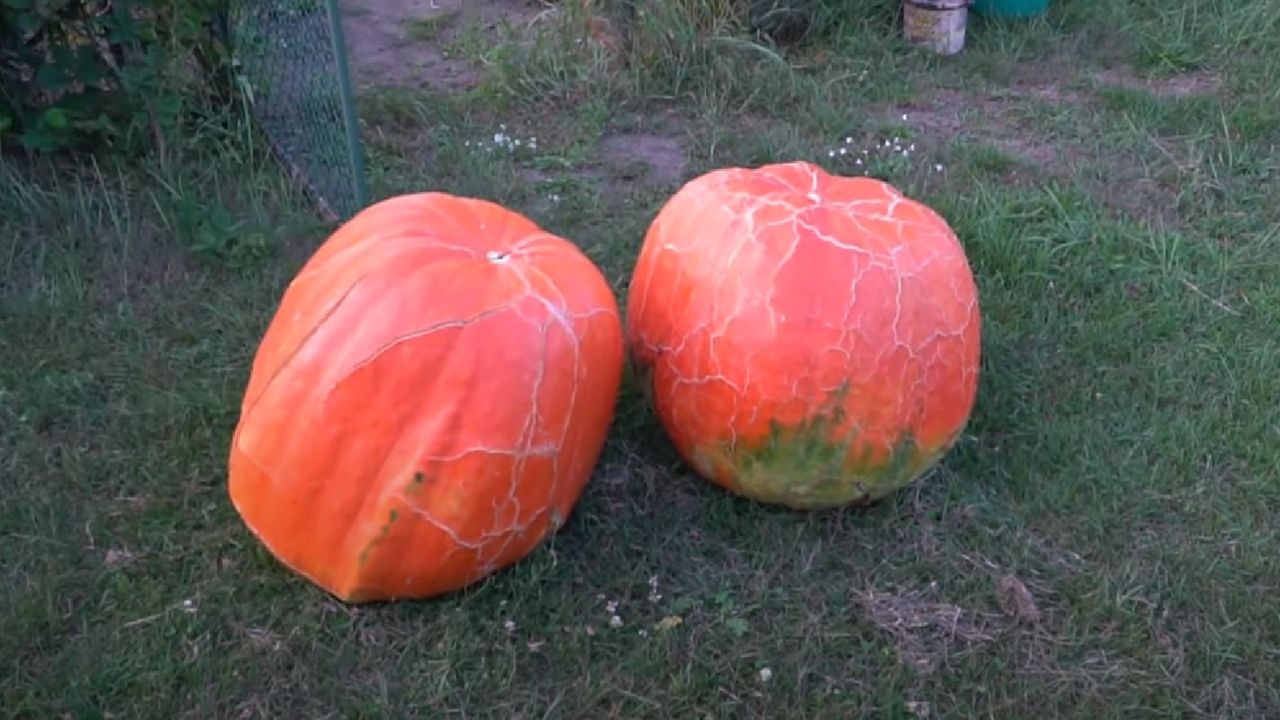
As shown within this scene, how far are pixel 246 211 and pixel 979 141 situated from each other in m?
2.43

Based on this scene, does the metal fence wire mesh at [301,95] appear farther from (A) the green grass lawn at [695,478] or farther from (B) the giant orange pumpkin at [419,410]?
(B) the giant orange pumpkin at [419,410]

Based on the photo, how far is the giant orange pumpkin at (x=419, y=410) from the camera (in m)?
2.52

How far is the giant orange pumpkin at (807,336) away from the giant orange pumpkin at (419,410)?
0.24m

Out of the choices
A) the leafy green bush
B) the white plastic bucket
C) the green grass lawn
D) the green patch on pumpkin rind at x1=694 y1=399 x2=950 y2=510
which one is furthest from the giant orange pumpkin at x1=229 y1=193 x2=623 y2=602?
the white plastic bucket

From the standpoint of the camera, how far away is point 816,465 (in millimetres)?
2838

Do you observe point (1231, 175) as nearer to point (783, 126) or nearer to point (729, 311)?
point (783, 126)

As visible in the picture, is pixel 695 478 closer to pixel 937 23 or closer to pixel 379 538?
pixel 379 538

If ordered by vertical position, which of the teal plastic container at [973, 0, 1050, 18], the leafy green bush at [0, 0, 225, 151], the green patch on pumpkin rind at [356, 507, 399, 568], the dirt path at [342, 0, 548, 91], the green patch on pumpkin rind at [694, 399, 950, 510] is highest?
the leafy green bush at [0, 0, 225, 151]

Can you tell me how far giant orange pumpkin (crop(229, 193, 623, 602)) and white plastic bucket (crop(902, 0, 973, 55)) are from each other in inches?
122

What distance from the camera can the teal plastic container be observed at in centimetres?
559

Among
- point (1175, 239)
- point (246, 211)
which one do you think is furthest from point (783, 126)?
point (246, 211)

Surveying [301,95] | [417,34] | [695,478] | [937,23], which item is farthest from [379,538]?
[937,23]

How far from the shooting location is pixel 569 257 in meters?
2.78

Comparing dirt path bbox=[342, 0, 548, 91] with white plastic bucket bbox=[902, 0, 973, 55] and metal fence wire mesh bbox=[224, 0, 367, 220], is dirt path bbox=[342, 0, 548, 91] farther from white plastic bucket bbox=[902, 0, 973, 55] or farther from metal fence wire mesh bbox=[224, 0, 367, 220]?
white plastic bucket bbox=[902, 0, 973, 55]
